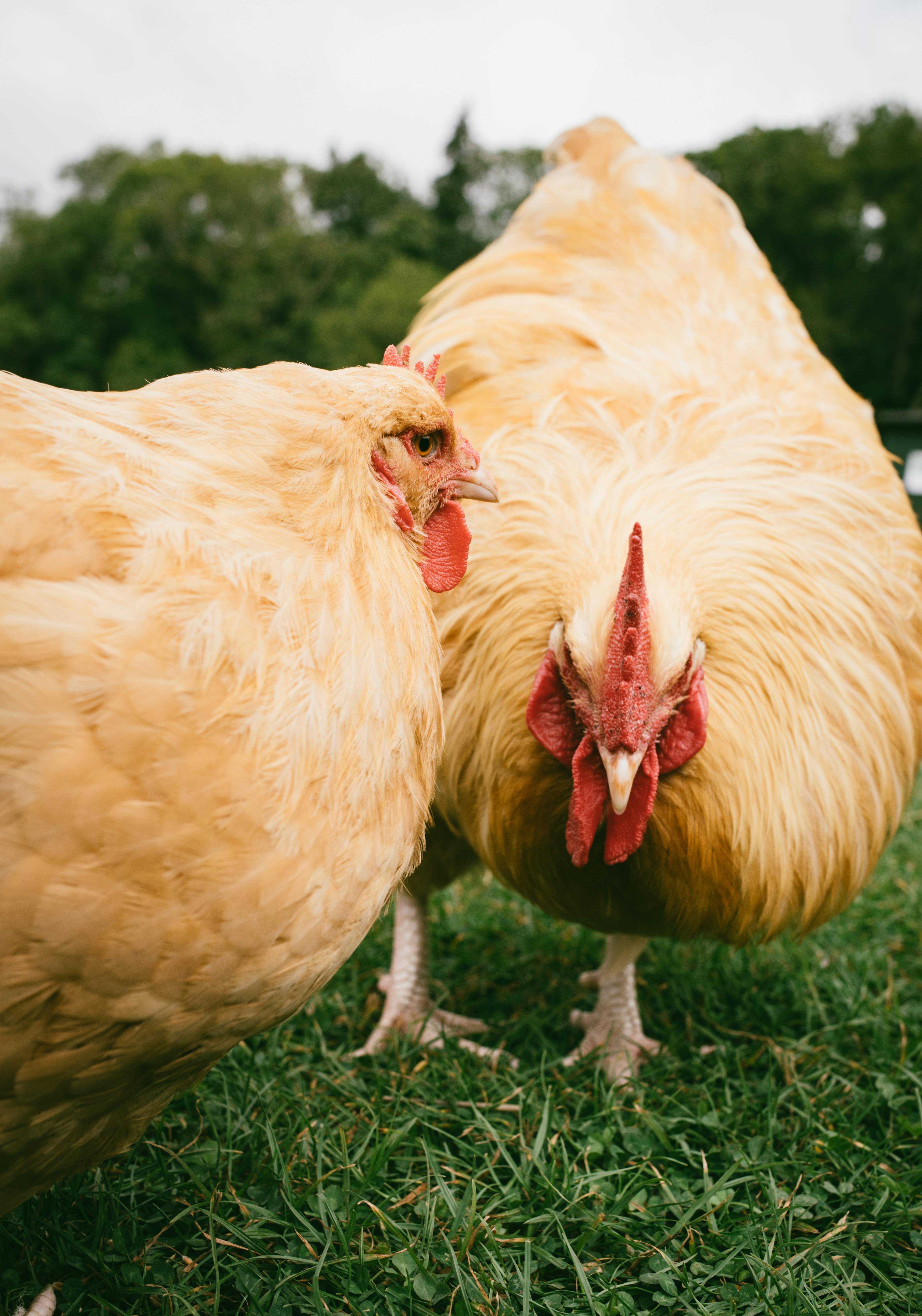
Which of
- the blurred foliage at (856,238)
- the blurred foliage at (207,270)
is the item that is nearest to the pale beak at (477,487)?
the blurred foliage at (856,238)

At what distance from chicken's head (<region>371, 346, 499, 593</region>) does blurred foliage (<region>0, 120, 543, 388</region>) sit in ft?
105

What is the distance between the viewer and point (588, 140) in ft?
14.7

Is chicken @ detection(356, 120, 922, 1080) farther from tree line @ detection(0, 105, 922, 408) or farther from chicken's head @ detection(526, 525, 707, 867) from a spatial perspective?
tree line @ detection(0, 105, 922, 408)

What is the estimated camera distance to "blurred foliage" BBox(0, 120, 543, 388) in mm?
35750

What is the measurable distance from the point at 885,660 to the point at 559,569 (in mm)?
1090

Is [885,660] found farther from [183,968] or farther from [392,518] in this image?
[183,968]

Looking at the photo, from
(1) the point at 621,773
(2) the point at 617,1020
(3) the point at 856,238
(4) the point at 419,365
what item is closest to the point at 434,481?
(4) the point at 419,365

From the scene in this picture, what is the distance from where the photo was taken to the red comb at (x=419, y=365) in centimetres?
225

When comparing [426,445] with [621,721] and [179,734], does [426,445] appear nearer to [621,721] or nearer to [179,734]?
[621,721]

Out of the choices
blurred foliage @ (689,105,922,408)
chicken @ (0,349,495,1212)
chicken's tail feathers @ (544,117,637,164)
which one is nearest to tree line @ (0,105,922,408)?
blurred foliage @ (689,105,922,408)

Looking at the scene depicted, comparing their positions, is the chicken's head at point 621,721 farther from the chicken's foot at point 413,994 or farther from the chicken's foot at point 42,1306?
the chicken's foot at point 42,1306

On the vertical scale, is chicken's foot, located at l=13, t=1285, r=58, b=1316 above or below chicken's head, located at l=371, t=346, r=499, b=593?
below

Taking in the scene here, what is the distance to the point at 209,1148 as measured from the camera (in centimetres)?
240

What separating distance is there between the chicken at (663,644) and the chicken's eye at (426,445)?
494mm
